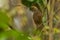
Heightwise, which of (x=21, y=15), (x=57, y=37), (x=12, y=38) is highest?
(x=12, y=38)

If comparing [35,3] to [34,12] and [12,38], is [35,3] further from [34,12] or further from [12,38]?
[12,38]

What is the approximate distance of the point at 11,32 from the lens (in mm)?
362

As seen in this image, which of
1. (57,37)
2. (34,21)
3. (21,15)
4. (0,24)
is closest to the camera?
(0,24)

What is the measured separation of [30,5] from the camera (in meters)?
1.33

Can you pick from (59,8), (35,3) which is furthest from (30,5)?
(59,8)

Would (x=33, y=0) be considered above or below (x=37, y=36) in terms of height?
above

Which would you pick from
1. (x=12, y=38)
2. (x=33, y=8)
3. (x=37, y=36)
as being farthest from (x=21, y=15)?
(x=12, y=38)

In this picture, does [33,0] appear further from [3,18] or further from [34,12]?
[3,18]

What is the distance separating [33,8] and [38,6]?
0.04 meters

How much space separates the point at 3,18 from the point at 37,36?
68 cm

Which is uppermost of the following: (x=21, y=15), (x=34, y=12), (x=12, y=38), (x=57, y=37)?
(x=12, y=38)

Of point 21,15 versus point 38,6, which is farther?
point 38,6

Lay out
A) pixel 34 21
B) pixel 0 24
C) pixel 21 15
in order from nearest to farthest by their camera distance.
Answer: pixel 0 24, pixel 21 15, pixel 34 21

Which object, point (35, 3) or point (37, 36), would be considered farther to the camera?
point (35, 3)
